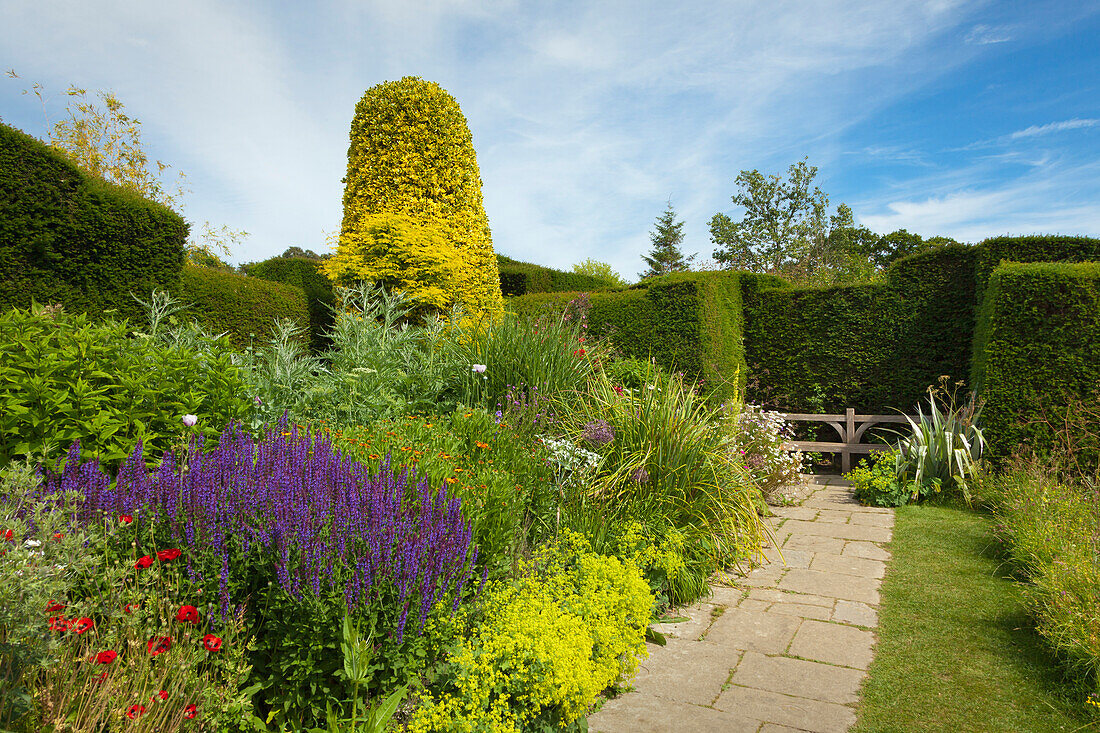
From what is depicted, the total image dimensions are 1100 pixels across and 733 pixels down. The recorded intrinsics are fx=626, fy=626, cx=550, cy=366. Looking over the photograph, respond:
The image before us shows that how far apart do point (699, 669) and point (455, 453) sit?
1788 millimetres

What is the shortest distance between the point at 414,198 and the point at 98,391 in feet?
22.8

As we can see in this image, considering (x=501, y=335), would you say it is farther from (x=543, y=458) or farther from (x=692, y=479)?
(x=692, y=479)

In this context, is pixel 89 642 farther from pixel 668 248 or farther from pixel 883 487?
pixel 668 248

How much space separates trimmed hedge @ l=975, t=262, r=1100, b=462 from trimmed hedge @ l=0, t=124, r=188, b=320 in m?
9.41

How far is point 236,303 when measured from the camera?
768 centimetres

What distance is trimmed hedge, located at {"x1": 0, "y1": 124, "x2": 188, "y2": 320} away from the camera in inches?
213

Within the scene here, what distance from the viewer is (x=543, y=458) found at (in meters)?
4.27

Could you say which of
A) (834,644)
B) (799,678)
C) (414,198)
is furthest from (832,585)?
(414,198)

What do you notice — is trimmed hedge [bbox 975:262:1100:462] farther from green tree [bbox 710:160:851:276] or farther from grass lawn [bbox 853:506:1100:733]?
green tree [bbox 710:160:851:276]

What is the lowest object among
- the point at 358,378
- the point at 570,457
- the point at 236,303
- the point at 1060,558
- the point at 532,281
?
the point at 1060,558

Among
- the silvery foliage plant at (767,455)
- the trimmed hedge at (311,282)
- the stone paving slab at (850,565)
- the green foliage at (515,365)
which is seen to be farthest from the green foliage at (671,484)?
the trimmed hedge at (311,282)

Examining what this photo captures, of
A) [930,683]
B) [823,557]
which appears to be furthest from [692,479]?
[930,683]

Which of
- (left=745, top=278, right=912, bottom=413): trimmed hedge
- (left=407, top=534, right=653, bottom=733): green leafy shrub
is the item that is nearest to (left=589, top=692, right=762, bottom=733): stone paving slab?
(left=407, top=534, right=653, bottom=733): green leafy shrub

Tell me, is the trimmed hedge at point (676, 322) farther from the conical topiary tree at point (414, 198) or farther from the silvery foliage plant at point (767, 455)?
the conical topiary tree at point (414, 198)
